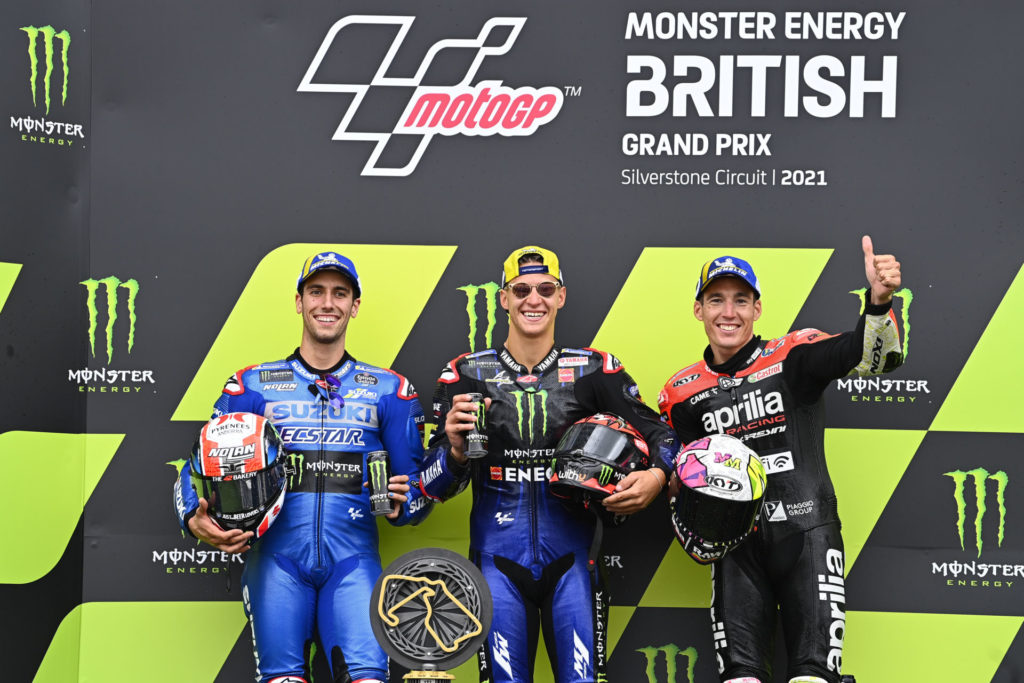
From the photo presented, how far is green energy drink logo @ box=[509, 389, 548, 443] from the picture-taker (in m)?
3.65

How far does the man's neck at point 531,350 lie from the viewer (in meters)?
3.75

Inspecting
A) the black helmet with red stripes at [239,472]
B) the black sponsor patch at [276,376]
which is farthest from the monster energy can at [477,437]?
the black sponsor patch at [276,376]

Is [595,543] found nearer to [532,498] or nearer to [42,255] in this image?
[532,498]

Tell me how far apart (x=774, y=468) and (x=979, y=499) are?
1224mm

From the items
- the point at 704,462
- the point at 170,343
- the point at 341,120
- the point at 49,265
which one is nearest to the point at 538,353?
the point at 704,462

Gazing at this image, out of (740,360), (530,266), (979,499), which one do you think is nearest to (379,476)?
(530,266)

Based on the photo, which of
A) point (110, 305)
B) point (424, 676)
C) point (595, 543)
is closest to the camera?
point (424, 676)

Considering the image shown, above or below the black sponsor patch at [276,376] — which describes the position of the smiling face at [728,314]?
above

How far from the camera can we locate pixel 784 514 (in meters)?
3.58

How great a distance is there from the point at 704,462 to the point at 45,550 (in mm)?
3032

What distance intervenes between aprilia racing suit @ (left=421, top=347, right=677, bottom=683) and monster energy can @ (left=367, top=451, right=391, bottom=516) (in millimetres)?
183

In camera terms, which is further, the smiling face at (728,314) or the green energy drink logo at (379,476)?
the smiling face at (728,314)

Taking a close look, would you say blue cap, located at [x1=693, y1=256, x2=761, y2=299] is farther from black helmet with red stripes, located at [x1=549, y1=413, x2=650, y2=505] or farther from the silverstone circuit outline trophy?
the silverstone circuit outline trophy

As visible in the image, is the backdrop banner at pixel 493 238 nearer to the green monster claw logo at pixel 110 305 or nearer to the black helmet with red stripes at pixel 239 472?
the green monster claw logo at pixel 110 305
